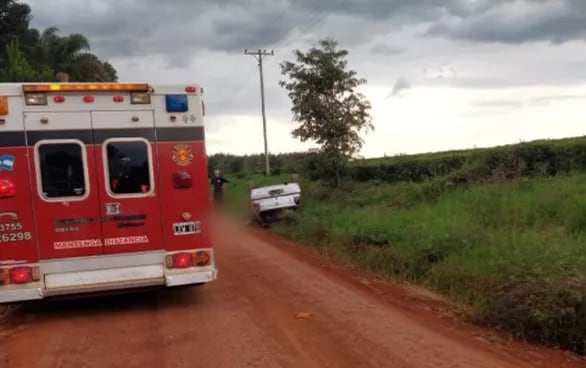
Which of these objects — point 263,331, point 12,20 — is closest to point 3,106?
point 263,331

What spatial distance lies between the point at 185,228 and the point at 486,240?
474 cm

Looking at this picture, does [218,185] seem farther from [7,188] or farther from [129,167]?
[7,188]

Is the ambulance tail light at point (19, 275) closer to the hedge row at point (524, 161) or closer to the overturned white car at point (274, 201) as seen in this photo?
the hedge row at point (524, 161)

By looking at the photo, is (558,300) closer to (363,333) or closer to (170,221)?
(363,333)

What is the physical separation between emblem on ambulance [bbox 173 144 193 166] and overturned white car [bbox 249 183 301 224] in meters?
11.5

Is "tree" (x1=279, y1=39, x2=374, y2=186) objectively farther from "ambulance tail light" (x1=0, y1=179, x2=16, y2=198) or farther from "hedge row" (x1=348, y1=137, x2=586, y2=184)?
"ambulance tail light" (x1=0, y1=179, x2=16, y2=198)

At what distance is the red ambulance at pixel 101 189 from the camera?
7742 millimetres

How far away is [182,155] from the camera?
834 centimetres

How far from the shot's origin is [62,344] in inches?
275

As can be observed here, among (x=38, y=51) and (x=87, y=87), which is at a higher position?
(x=38, y=51)

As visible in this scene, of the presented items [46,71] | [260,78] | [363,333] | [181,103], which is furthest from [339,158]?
[260,78]

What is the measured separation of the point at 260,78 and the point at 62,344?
3857 cm

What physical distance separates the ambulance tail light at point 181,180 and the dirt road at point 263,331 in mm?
1657

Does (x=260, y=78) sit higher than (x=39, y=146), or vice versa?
(x=260, y=78)
